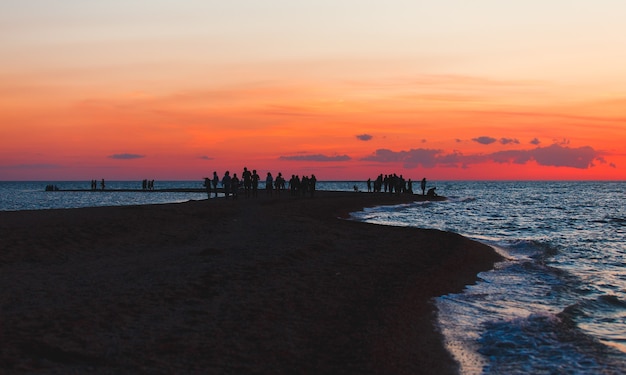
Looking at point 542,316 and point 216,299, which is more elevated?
point 216,299

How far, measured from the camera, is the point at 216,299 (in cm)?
1119

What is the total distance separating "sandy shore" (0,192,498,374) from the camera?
7.87m

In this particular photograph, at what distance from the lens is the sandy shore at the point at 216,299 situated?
310 inches


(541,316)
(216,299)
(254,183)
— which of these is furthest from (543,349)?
(254,183)

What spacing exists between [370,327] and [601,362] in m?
3.70

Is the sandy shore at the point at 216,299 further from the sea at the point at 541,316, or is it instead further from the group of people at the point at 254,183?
the group of people at the point at 254,183

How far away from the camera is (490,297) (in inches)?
539

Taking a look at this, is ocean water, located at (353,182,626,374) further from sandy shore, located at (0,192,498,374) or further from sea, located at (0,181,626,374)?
sandy shore, located at (0,192,498,374)

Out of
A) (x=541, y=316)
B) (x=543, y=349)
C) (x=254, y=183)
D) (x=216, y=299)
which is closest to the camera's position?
(x=543, y=349)

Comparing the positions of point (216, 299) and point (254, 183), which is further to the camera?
point (254, 183)

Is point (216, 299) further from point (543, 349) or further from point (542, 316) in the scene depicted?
point (542, 316)

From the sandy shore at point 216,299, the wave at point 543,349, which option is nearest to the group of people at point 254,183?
the sandy shore at point 216,299

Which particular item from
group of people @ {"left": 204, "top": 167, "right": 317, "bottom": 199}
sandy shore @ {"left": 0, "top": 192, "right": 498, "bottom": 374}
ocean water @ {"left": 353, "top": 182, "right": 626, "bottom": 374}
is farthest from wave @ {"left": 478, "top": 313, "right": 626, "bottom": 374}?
group of people @ {"left": 204, "top": 167, "right": 317, "bottom": 199}

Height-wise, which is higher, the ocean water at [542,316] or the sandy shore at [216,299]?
the sandy shore at [216,299]
